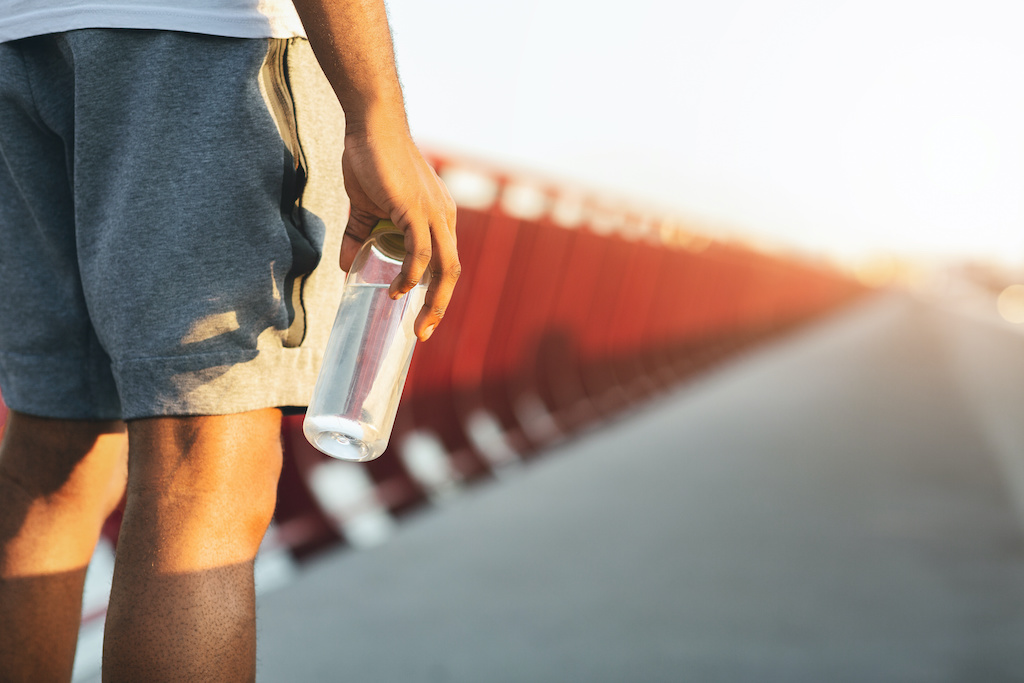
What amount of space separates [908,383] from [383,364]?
9072 millimetres

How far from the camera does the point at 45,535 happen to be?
151 centimetres

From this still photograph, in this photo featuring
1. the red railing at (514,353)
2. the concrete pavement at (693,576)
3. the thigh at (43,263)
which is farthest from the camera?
the red railing at (514,353)

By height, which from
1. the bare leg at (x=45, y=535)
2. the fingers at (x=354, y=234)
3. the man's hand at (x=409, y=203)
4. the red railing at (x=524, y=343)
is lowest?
the red railing at (x=524, y=343)

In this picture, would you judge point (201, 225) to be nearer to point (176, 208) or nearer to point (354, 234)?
point (176, 208)

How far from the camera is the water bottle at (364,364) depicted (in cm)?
151

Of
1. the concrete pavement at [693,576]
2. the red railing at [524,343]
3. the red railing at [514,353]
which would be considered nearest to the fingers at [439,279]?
the concrete pavement at [693,576]

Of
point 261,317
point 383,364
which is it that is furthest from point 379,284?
point 261,317

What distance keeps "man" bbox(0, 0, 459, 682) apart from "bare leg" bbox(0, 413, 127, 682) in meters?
0.27

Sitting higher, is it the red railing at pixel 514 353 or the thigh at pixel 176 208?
the thigh at pixel 176 208

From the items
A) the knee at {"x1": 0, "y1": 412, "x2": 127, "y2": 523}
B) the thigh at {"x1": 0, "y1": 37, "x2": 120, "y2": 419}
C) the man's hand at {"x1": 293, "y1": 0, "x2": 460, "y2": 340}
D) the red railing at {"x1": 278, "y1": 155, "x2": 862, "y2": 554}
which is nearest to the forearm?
the man's hand at {"x1": 293, "y1": 0, "x2": 460, "y2": 340}

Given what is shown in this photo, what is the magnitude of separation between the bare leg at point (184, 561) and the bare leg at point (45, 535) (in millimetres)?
276

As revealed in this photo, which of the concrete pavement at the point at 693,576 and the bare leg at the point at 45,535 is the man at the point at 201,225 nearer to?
the bare leg at the point at 45,535

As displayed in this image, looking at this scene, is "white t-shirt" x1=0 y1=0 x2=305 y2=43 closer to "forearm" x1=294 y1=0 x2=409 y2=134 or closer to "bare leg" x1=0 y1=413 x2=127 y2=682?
"forearm" x1=294 y1=0 x2=409 y2=134

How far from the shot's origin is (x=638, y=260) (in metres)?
8.16
